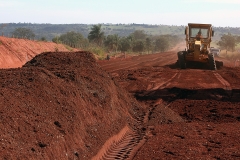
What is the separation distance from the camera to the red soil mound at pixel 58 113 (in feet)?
24.6

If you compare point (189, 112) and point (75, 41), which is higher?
point (189, 112)

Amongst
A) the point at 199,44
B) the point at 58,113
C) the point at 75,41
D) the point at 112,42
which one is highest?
the point at 199,44

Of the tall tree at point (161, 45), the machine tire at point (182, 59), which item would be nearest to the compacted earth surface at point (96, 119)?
the machine tire at point (182, 59)

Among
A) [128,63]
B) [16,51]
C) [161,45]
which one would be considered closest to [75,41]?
[161,45]

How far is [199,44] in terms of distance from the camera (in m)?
26.6

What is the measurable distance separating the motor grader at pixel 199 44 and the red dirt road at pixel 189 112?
1.41 meters

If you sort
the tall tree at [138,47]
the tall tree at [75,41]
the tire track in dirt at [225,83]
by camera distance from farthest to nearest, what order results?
the tall tree at [138,47] → the tall tree at [75,41] → the tire track in dirt at [225,83]

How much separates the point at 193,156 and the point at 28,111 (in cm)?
396

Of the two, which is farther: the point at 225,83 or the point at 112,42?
the point at 112,42

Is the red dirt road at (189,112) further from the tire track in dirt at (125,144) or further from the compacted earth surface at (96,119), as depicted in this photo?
the tire track in dirt at (125,144)

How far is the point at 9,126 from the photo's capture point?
7.49m

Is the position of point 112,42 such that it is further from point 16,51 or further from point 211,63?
point 211,63

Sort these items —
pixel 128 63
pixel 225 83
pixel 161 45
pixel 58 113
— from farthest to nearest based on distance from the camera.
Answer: pixel 161 45 < pixel 128 63 < pixel 225 83 < pixel 58 113

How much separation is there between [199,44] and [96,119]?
1726 cm
